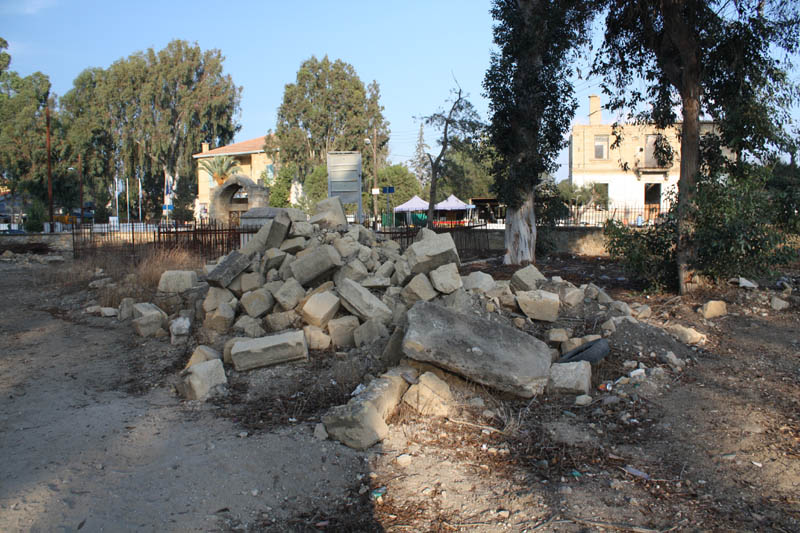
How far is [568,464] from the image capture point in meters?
3.99

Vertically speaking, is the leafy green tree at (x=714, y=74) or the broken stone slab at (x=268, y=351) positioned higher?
the leafy green tree at (x=714, y=74)

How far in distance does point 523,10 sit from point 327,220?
6510 mm

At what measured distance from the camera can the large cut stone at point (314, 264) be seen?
7426 millimetres

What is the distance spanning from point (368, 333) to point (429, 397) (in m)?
1.71

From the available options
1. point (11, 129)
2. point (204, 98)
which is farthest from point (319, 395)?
point (204, 98)

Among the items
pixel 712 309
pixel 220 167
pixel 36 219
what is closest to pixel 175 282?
pixel 712 309

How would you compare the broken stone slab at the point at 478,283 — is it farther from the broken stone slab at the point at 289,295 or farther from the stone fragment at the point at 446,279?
the broken stone slab at the point at 289,295

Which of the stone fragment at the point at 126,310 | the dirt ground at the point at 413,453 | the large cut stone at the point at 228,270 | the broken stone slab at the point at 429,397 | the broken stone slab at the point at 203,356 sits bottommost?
the dirt ground at the point at 413,453

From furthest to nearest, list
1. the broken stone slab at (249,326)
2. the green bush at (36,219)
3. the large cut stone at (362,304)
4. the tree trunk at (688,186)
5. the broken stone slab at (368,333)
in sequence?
the green bush at (36,219), the tree trunk at (688,186), the broken stone slab at (249,326), the large cut stone at (362,304), the broken stone slab at (368,333)

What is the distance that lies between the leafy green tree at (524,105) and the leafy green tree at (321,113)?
1188 inches

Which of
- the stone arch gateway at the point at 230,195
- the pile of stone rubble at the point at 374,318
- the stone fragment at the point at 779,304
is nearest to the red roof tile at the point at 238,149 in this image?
the stone arch gateway at the point at 230,195

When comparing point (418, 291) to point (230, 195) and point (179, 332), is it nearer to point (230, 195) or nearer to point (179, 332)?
point (179, 332)

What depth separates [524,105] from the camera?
12.2 m

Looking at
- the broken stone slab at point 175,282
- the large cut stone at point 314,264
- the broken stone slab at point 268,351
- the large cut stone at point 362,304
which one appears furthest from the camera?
the broken stone slab at point 175,282
